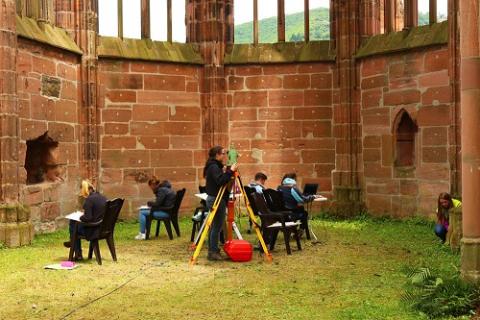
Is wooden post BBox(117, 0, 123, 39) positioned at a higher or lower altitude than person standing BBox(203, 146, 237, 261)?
higher

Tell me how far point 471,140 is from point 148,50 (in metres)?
9.69

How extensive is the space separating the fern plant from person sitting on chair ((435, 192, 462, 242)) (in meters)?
3.15

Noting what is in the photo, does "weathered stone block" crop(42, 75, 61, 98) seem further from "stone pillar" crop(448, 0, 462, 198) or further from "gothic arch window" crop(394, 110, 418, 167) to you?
"stone pillar" crop(448, 0, 462, 198)

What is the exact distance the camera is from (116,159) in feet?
48.4

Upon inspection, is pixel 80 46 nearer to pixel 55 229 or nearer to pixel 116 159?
pixel 116 159

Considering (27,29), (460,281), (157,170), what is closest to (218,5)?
(157,170)

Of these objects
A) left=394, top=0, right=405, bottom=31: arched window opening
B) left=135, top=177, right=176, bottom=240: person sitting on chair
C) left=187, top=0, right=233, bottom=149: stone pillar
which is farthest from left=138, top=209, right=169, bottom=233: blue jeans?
left=394, top=0, right=405, bottom=31: arched window opening

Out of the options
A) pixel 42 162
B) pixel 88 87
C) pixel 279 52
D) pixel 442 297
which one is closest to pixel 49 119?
pixel 42 162

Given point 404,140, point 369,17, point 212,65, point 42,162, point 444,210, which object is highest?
point 369,17

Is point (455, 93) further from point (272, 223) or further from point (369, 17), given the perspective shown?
point (272, 223)

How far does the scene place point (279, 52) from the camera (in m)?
15.9

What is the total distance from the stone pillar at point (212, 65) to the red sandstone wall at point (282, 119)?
22 centimetres

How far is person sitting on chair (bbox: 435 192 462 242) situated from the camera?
9.92 meters

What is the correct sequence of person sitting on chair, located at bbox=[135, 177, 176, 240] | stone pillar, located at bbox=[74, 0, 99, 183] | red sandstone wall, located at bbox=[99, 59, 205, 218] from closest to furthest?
person sitting on chair, located at bbox=[135, 177, 176, 240], stone pillar, located at bbox=[74, 0, 99, 183], red sandstone wall, located at bbox=[99, 59, 205, 218]
